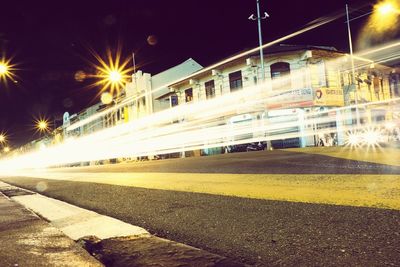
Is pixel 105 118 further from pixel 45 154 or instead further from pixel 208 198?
pixel 208 198

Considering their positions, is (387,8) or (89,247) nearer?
(89,247)

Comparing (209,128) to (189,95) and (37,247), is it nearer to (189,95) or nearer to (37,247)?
(189,95)

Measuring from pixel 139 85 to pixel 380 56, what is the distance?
84.7 ft

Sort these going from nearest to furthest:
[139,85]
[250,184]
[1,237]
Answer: [1,237], [250,184], [139,85]

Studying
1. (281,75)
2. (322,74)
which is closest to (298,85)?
(281,75)

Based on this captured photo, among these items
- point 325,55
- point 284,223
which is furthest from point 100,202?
point 325,55

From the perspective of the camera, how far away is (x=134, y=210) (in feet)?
17.9

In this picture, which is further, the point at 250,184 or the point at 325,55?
the point at 325,55

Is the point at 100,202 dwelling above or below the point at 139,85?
below

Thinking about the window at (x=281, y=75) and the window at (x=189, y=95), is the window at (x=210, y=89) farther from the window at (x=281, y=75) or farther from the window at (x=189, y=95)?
the window at (x=281, y=75)

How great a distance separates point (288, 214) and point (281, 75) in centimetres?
2518

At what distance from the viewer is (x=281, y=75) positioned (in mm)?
27984

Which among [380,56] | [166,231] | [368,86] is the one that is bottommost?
[166,231]

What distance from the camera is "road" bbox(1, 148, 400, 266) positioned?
2797 millimetres
